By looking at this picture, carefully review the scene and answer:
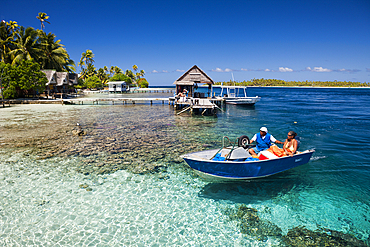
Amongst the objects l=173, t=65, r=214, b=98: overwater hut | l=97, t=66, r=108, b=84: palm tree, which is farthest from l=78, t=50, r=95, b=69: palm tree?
l=173, t=65, r=214, b=98: overwater hut

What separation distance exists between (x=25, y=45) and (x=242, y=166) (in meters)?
49.7

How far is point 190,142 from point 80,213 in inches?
329

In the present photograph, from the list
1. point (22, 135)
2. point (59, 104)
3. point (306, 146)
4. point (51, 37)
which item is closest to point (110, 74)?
point (51, 37)

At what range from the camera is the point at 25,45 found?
40.0m

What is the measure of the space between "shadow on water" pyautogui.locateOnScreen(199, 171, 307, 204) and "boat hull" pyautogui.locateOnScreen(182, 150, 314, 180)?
0.31 metres

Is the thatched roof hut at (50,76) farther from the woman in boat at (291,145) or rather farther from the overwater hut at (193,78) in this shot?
the woman in boat at (291,145)

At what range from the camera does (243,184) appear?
8.12m

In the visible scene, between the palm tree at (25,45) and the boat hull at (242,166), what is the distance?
4580cm

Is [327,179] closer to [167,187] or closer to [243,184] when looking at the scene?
[243,184]

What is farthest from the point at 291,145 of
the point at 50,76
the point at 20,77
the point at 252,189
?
the point at 50,76

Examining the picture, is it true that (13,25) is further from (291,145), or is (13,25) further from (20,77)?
(291,145)

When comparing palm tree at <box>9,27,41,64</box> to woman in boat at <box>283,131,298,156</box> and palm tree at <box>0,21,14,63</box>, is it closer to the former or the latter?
palm tree at <box>0,21,14,63</box>

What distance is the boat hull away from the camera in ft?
24.7

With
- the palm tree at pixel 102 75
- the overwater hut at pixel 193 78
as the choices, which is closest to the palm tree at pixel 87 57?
the palm tree at pixel 102 75
